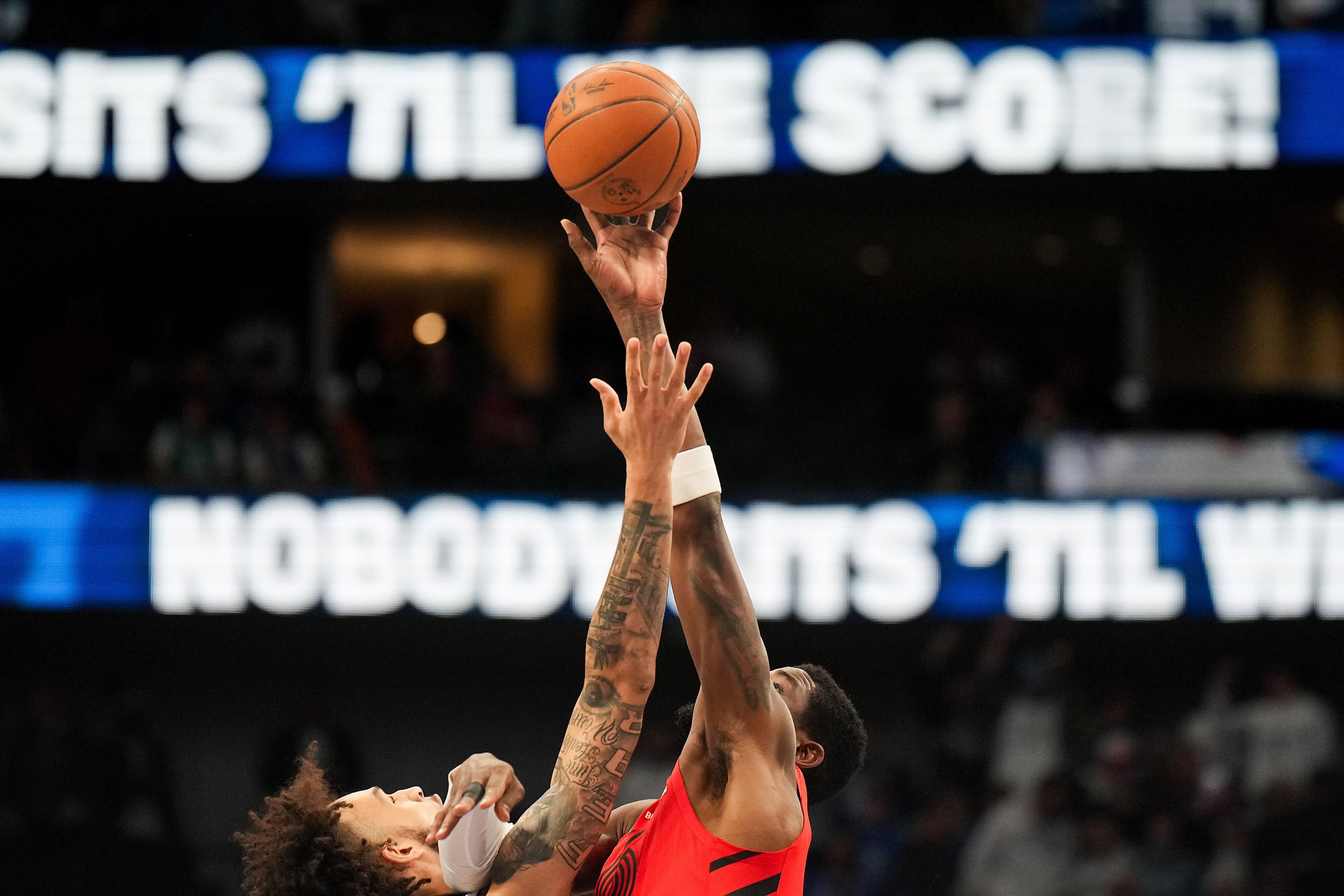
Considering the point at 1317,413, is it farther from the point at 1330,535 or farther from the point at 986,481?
the point at 986,481

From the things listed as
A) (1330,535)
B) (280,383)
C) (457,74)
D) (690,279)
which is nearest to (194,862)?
(280,383)

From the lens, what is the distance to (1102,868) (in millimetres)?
8477

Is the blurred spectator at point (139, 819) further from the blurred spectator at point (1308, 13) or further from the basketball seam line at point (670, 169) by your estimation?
the blurred spectator at point (1308, 13)

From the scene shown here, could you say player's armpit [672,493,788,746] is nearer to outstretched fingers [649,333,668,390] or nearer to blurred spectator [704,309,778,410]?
outstretched fingers [649,333,668,390]

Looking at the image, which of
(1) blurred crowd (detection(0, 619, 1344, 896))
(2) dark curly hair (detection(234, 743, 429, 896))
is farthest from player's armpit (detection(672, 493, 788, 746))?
(1) blurred crowd (detection(0, 619, 1344, 896))

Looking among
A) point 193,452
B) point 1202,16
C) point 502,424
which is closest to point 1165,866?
point 502,424

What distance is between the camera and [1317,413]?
392 inches

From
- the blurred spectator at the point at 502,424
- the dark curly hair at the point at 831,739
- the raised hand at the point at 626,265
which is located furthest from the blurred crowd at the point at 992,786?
the raised hand at the point at 626,265

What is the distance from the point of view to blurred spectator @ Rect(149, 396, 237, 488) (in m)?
9.02

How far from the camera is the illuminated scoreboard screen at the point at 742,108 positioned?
8.45 m

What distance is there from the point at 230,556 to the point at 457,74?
312 cm

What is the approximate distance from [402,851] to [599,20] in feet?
25.0

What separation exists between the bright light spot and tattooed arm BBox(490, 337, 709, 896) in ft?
29.8

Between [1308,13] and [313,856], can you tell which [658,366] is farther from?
[1308,13]
